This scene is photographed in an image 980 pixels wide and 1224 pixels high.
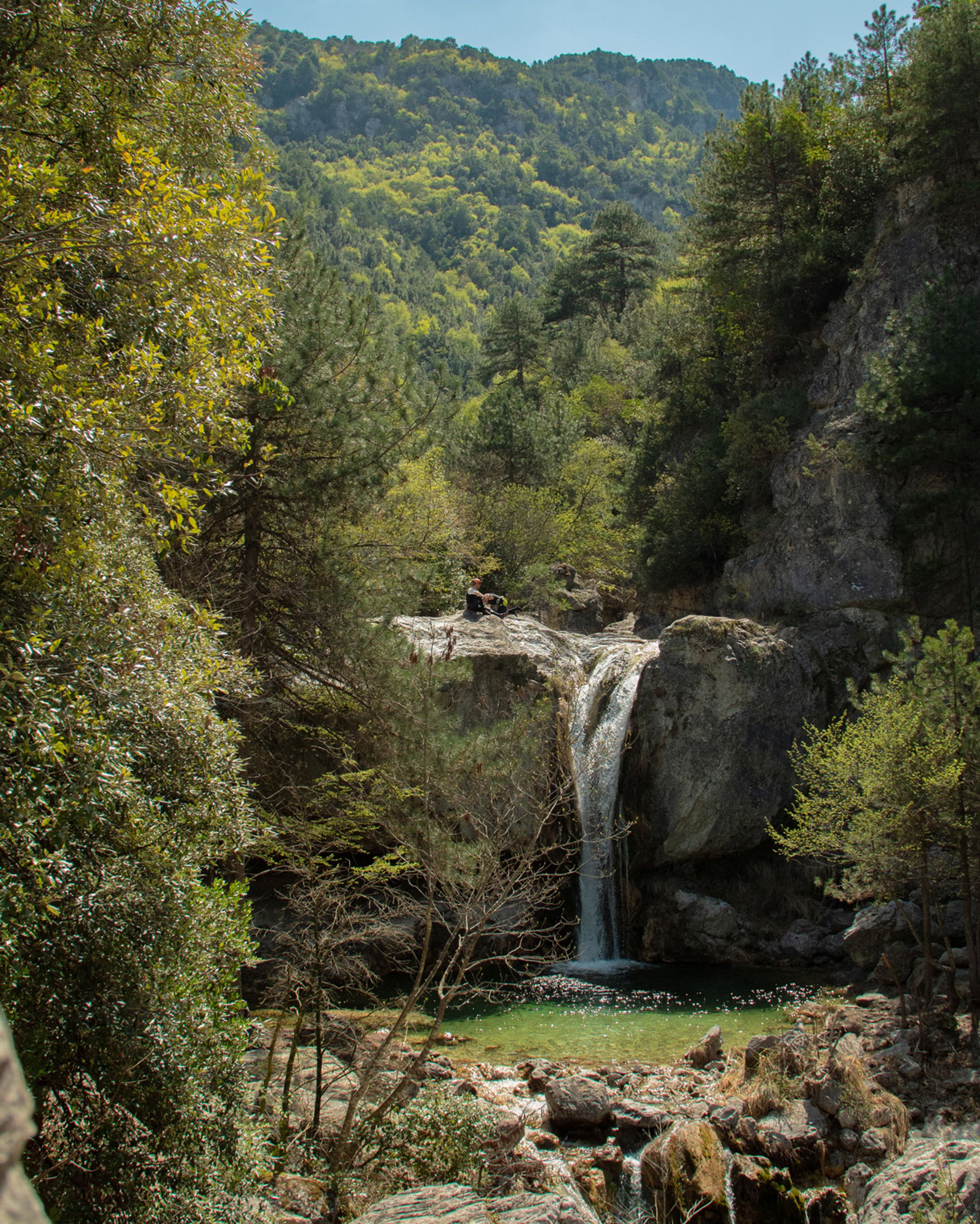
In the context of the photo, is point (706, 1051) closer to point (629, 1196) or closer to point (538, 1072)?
point (538, 1072)

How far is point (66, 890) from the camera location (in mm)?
4914

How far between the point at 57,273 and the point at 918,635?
422 inches

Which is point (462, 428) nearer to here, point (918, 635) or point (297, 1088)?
point (918, 635)

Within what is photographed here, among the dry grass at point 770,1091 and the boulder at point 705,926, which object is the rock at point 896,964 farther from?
the dry grass at point 770,1091

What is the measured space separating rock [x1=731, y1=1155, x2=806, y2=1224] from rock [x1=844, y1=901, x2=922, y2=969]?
710cm

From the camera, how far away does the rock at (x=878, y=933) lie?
49.6 feet

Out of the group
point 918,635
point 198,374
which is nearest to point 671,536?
point 918,635

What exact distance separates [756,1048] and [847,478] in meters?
14.5

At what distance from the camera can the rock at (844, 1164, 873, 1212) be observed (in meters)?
8.45

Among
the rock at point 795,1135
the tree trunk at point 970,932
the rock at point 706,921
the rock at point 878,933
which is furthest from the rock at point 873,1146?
the rock at point 706,921

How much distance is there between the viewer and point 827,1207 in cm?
855

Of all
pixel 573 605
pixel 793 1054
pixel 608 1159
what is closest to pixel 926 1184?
pixel 608 1159

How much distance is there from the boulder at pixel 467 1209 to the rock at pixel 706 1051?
5896mm

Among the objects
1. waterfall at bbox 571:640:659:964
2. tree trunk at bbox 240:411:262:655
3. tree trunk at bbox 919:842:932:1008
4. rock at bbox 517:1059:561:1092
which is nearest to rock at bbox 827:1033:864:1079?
tree trunk at bbox 919:842:932:1008
